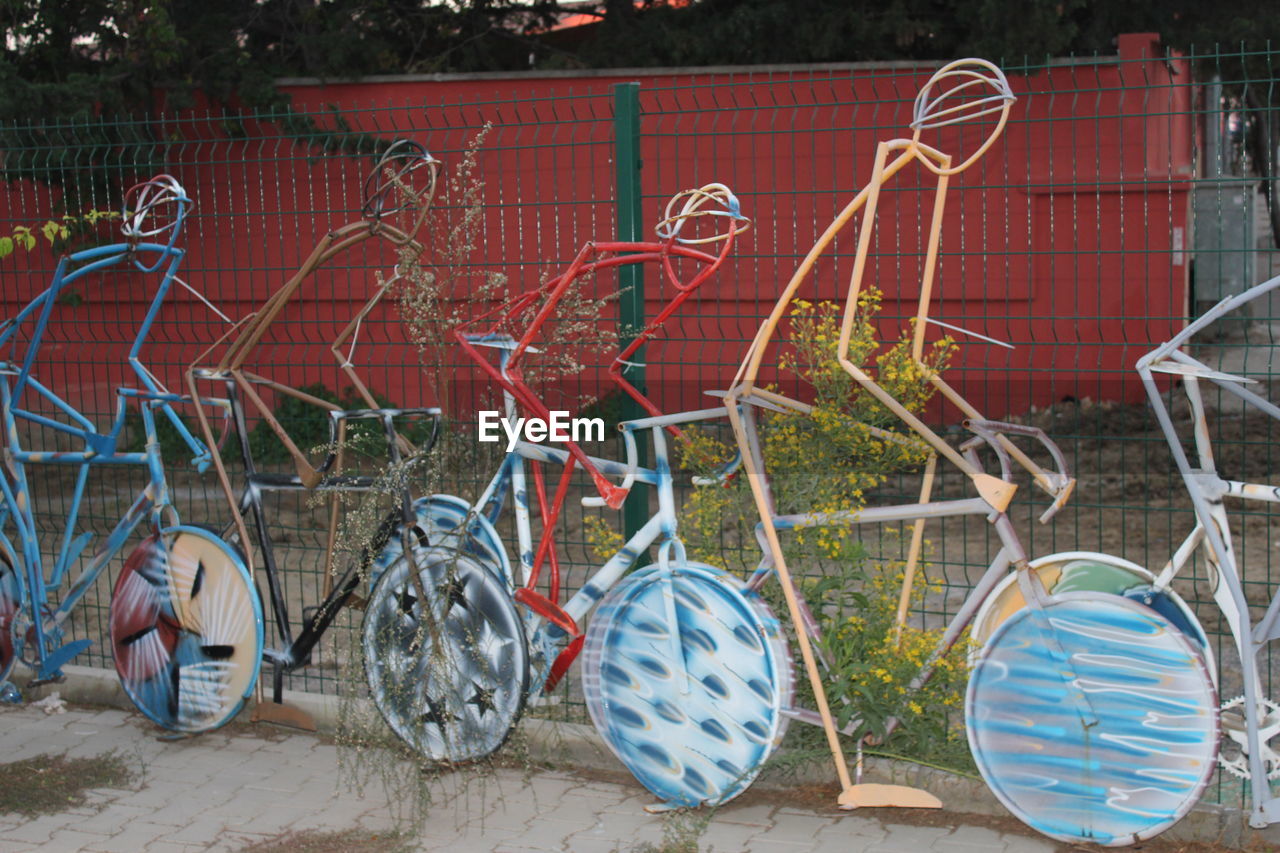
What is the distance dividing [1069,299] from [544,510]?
5.22m

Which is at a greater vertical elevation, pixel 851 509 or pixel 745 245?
pixel 745 245

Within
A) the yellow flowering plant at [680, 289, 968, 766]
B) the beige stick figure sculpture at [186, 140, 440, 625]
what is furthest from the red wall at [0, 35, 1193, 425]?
the yellow flowering plant at [680, 289, 968, 766]

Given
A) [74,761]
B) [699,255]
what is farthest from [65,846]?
[699,255]

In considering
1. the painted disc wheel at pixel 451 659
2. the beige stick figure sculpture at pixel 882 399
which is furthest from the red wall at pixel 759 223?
the painted disc wheel at pixel 451 659

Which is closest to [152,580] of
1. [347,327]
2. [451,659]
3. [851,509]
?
[347,327]

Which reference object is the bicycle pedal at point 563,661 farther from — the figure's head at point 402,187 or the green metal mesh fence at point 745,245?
the green metal mesh fence at point 745,245

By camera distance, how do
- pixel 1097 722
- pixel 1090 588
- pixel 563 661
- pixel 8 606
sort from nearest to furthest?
pixel 1097 722 → pixel 1090 588 → pixel 563 661 → pixel 8 606

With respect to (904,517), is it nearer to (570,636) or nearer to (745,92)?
(570,636)

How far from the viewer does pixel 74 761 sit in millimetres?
4480

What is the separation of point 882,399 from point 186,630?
2.66 m

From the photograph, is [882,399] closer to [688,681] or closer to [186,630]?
[688,681]

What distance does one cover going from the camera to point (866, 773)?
3.95 m

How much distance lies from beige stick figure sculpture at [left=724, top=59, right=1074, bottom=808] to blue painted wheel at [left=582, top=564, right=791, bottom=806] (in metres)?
0.15

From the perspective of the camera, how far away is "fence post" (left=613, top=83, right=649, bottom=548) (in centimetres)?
439
